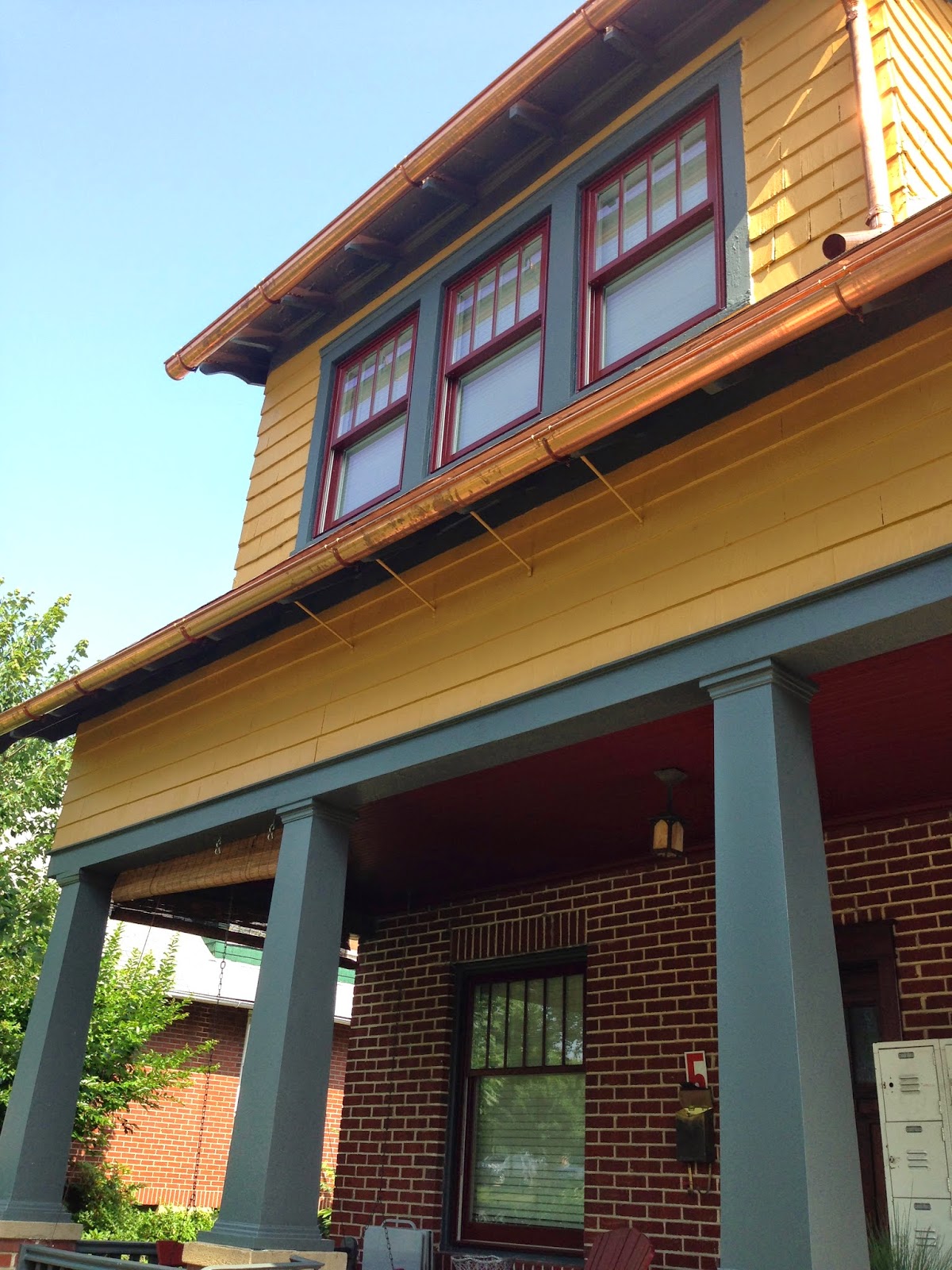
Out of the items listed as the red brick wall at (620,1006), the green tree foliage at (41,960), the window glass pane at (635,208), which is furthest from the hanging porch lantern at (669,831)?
the green tree foliage at (41,960)

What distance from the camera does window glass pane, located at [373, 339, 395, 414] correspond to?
761cm

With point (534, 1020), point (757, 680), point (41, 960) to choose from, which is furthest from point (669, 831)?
point (41, 960)

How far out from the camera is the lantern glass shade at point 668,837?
6.30 m

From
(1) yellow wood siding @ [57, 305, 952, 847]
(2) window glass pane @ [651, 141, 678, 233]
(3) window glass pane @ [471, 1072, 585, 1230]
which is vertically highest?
(2) window glass pane @ [651, 141, 678, 233]

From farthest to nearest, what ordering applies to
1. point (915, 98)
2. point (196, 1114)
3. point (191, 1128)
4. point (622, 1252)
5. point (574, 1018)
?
point (196, 1114) → point (191, 1128) → point (574, 1018) → point (622, 1252) → point (915, 98)

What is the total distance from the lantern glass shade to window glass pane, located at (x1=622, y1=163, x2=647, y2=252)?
3.13 meters

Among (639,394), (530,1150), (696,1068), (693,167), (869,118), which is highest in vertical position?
(693,167)

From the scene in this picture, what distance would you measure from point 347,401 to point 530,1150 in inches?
210

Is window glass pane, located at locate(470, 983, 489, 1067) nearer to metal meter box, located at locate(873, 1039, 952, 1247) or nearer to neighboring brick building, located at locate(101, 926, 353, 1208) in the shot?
metal meter box, located at locate(873, 1039, 952, 1247)

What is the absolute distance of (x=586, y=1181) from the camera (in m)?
7.31

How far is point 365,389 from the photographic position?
7.88m

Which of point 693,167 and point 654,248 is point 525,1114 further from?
point 693,167

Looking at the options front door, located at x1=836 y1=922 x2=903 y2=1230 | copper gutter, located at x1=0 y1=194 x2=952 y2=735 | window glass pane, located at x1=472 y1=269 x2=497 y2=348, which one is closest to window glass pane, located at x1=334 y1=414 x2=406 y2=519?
window glass pane, located at x1=472 y1=269 x2=497 y2=348

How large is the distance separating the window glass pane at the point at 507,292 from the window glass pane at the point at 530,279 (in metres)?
0.05
